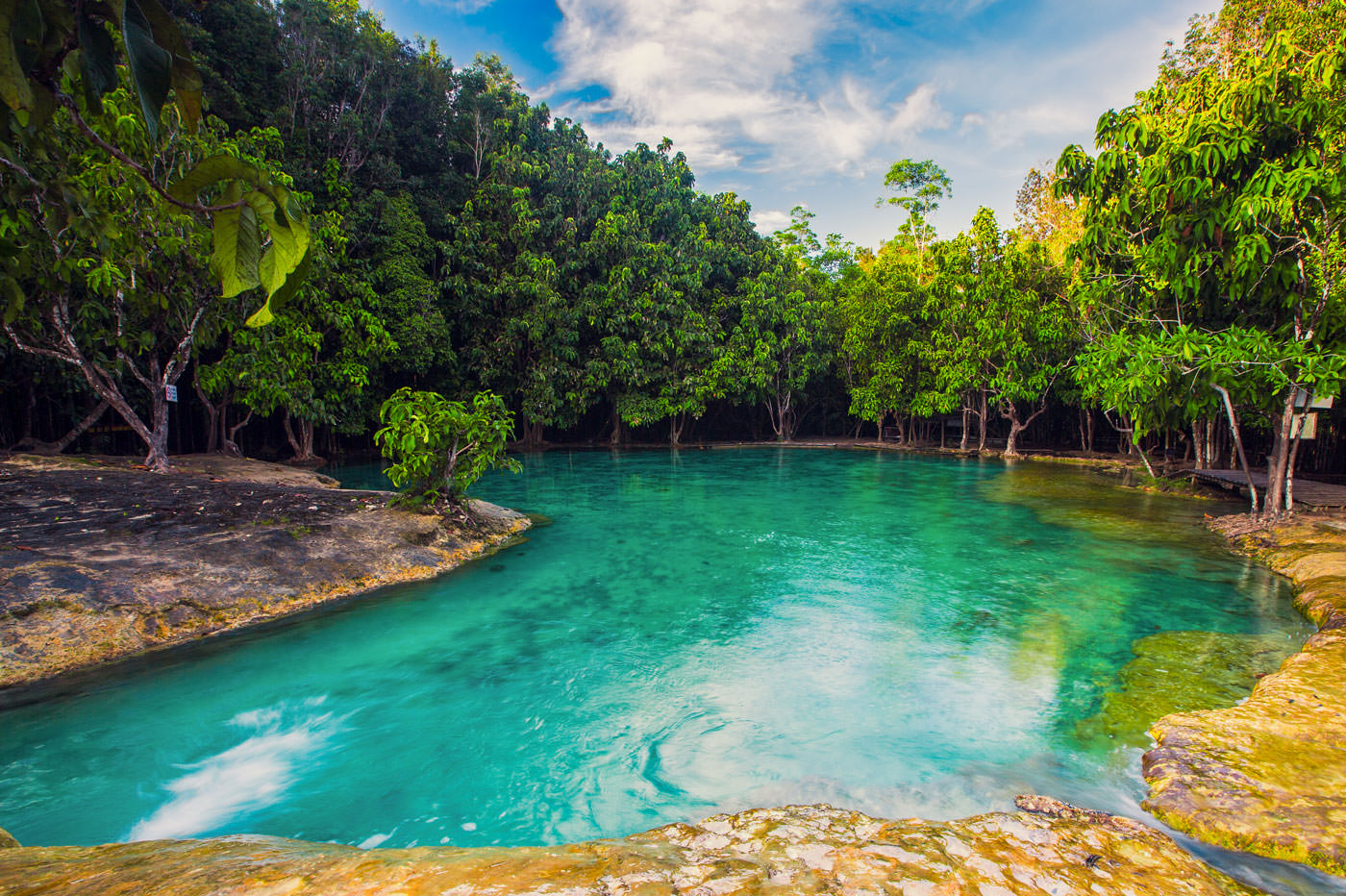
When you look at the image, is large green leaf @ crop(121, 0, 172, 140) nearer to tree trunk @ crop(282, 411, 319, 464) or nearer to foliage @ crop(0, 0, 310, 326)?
foliage @ crop(0, 0, 310, 326)

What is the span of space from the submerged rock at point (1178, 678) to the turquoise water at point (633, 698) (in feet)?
0.52

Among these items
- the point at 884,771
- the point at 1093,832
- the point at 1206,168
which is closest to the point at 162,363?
the point at 884,771

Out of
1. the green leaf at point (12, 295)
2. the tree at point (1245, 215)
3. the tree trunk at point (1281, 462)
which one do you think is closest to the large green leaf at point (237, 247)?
the green leaf at point (12, 295)

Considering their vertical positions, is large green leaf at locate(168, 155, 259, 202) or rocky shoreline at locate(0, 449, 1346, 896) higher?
large green leaf at locate(168, 155, 259, 202)

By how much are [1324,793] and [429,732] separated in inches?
195

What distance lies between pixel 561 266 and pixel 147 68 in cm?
2182

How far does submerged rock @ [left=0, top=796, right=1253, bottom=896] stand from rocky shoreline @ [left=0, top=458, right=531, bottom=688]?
3.80 meters

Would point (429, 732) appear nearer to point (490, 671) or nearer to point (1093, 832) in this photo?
point (490, 671)

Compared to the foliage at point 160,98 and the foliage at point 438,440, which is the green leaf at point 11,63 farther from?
the foliage at point 438,440

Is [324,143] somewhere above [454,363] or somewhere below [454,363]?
above

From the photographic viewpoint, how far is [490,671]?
539cm

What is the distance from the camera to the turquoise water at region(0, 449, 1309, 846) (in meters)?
3.68

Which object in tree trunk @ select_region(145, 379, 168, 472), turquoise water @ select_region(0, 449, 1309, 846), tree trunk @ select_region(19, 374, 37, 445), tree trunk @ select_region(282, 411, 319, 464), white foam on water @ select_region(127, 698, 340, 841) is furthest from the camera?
tree trunk @ select_region(282, 411, 319, 464)

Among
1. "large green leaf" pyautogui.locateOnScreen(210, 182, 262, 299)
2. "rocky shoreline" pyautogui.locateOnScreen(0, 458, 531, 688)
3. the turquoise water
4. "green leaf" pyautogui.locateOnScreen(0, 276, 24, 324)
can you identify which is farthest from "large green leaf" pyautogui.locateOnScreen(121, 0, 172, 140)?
"rocky shoreline" pyautogui.locateOnScreen(0, 458, 531, 688)
